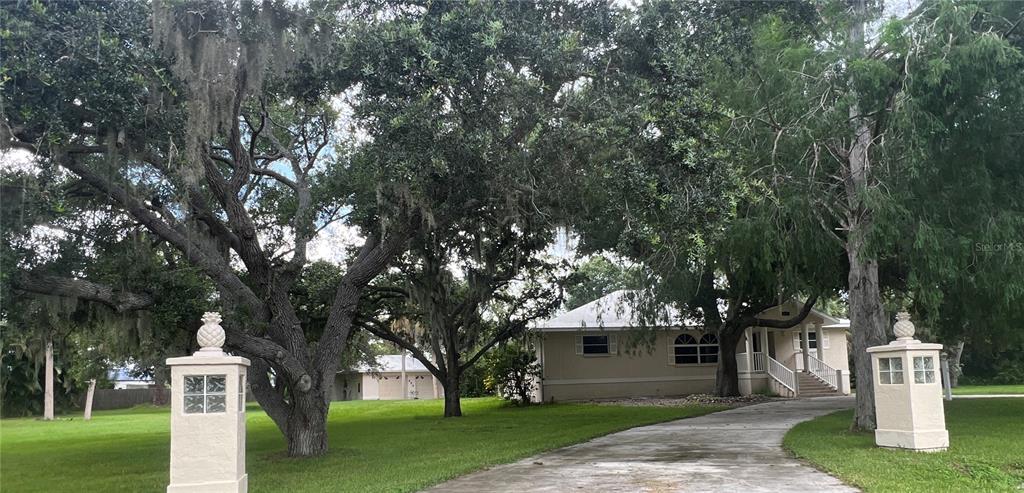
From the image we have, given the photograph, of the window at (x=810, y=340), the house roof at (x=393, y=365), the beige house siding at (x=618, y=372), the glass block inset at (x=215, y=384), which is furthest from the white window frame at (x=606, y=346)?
the house roof at (x=393, y=365)

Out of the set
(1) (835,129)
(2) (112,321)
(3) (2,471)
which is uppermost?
(1) (835,129)

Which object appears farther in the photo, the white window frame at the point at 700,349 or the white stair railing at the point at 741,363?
the white window frame at the point at 700,349

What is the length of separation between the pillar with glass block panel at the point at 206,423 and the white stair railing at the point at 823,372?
24.3 meters

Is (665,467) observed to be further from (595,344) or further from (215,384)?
(595,344)

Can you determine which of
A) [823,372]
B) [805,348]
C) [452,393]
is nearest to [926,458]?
[452,393]

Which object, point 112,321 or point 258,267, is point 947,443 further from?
point 112,321

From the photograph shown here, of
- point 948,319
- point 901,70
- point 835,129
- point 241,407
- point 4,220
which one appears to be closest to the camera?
point 241,407

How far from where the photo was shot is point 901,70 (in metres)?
11.1

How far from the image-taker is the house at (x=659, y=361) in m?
27.2

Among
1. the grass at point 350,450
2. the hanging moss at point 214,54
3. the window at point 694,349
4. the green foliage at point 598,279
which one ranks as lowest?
the grass at point 350,450

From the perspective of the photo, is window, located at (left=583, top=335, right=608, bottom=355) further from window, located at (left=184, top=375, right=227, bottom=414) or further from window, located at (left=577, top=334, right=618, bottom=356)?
window, located at (left=184, top=375, right=227, bottom=414)

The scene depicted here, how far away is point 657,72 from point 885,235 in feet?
13.6

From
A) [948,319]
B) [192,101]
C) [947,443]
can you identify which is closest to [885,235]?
[947,443]

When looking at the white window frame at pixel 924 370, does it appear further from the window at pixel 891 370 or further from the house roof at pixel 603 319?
the house roof at pixel 603 319
